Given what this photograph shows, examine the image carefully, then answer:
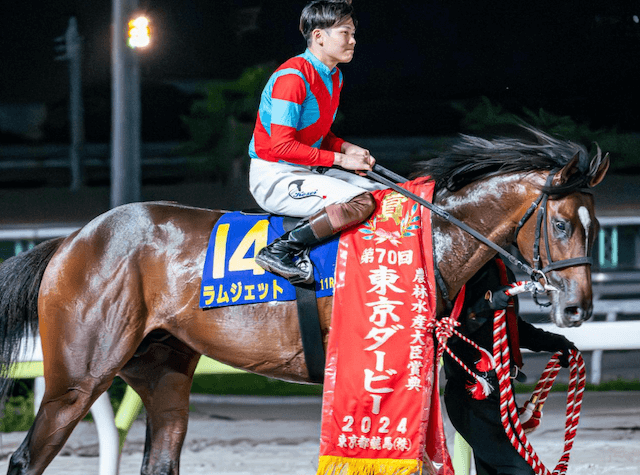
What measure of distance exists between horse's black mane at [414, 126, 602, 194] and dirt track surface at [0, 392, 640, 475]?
5.58 ft

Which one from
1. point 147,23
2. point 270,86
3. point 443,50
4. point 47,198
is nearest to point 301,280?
point 270,86

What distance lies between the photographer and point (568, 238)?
2.76 meters

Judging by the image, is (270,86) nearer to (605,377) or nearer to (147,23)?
(147,23)

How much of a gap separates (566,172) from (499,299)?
1.86 feet

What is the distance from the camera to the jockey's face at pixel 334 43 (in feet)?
10.3

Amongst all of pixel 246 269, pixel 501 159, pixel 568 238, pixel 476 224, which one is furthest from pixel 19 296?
pixel 568 238

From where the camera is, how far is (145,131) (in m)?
8.97

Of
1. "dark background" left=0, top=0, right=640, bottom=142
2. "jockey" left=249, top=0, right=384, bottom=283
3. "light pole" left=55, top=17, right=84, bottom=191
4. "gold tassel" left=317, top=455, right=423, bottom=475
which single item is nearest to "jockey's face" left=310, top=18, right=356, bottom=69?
"jockey" left=249, top=0, right=384, bottom=283

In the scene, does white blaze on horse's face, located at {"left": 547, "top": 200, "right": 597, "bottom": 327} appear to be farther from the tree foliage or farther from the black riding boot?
the tree foliage

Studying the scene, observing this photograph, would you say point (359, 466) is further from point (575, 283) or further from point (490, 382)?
point (575, 283)

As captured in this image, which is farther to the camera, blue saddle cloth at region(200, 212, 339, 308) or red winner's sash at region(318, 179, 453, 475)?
blue saddle cloth at region(200, 212, 339, 308)

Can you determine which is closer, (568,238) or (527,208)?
(568,238)

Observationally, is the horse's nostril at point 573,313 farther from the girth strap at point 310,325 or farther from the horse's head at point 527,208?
the girth strap at point 310,325

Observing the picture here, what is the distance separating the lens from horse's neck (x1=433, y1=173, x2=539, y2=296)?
2.92 meters
